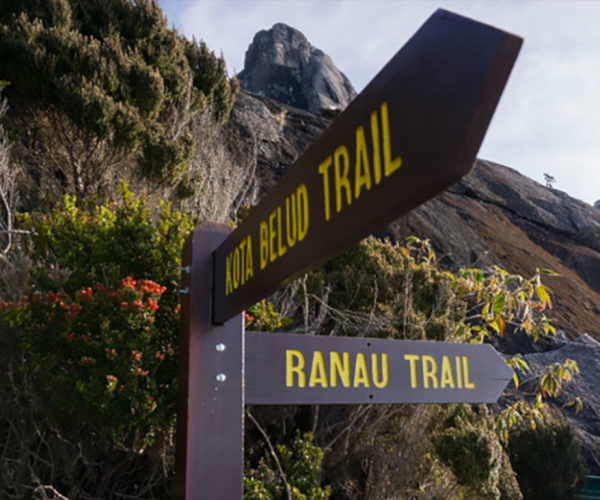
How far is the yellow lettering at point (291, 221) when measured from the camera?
124cm

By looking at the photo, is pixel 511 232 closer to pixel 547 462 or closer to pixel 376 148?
pixel 547 462

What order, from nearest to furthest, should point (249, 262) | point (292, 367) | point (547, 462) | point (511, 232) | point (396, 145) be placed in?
point (396, 145) < point (249, 262) < point (292, 367) < point (547, 462) < point (511, 232)

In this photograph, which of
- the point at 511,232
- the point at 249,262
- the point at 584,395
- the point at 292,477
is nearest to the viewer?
the point at 249,262

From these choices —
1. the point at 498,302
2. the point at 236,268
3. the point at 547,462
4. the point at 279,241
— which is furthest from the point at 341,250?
the point at 547,462

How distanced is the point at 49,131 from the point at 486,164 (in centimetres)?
1874

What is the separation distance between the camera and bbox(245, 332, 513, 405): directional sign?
1.96 meters

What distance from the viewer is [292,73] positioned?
125 feet

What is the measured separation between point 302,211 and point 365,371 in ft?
3.60

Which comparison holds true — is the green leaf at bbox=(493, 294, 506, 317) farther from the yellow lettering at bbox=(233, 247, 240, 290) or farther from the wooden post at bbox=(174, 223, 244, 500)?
the yellow lettering at bbox=(233, 247, 240, 290)

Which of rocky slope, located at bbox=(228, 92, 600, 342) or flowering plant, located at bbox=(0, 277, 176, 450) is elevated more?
rocky slope, located at bbox=(228, 92, 600, 342)

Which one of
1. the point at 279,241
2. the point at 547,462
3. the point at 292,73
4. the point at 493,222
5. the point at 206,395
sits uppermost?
the point at 292,73

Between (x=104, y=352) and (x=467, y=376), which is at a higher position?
(x=104, y=352)

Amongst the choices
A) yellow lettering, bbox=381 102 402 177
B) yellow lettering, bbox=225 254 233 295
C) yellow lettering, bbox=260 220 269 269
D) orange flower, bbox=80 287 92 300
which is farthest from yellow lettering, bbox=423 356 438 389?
orange flower, bbox=80 287 92 300

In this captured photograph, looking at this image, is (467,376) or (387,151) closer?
(387,151)
